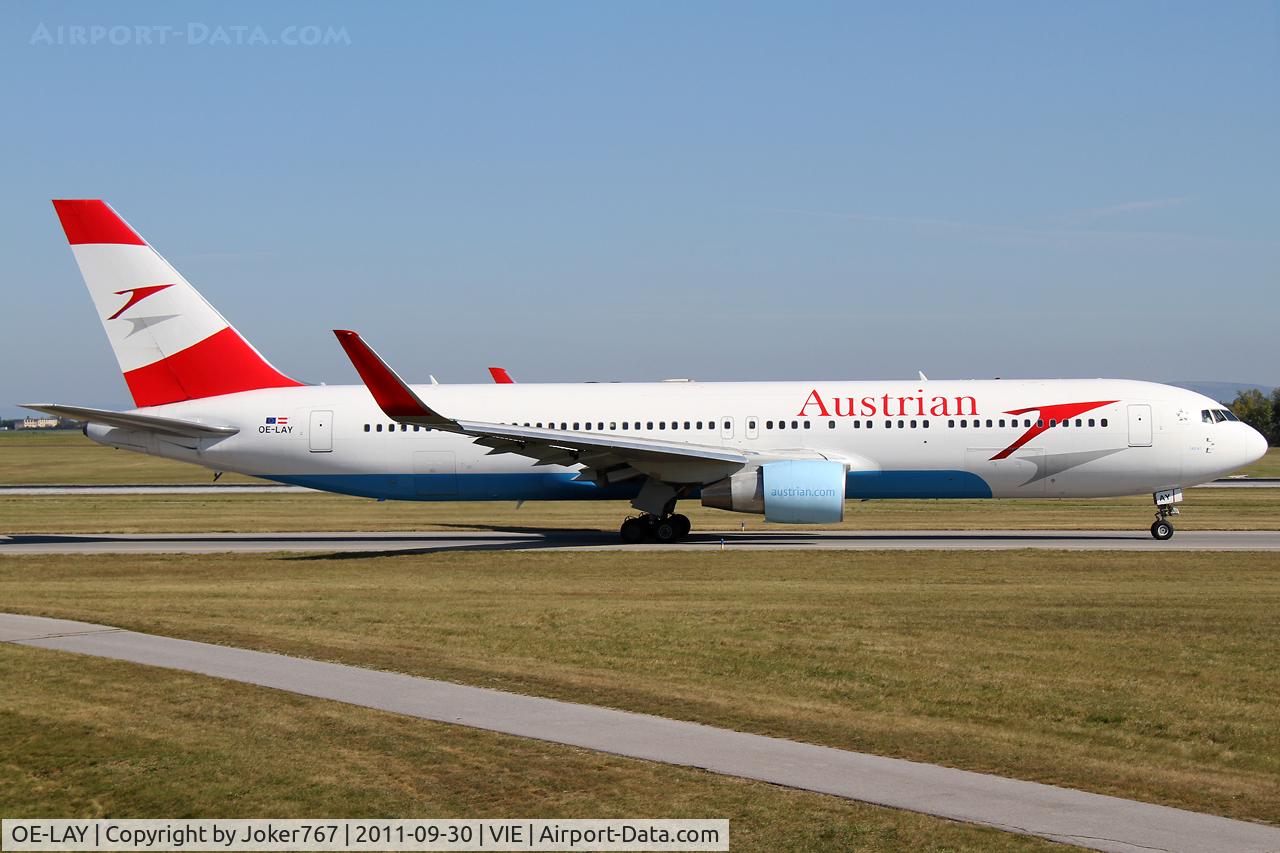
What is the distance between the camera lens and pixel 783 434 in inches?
1288

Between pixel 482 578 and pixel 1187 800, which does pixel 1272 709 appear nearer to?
pixel 1187 800

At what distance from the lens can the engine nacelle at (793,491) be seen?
1174 inches

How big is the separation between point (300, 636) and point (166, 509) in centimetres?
3085

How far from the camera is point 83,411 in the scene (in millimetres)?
30781

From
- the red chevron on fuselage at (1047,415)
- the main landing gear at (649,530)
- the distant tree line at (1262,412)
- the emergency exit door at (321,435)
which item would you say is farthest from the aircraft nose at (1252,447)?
the distant tree line at (1262,412)

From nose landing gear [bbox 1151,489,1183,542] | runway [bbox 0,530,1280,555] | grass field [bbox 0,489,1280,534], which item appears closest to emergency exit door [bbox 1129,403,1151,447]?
nose landing gear [bbox 1151,489,1183,542]

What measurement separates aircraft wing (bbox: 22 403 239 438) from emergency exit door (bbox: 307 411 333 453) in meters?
2.05

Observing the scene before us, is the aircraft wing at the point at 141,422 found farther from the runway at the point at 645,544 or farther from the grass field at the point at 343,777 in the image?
the grass field at the point at 343,777

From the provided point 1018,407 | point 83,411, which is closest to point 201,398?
point 83,411

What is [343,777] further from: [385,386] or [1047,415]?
[1047,415]

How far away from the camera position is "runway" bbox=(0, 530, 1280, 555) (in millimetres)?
30016

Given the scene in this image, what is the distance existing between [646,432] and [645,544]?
319 centimetres

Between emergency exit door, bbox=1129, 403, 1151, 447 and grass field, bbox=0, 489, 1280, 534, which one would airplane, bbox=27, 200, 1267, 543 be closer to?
emergency exit door, bbox=1129, 403, 1151, 447

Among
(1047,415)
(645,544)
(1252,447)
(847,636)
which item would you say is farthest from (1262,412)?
(847,636)
